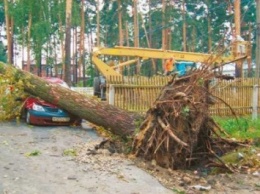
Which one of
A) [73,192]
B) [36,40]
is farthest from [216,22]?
[73,192]

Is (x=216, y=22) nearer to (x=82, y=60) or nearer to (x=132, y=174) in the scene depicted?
(x=82, y=60)

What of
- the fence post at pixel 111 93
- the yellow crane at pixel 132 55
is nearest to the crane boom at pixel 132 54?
the yellow crane at pixel 132 55

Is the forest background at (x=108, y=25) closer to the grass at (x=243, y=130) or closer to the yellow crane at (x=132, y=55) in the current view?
the yellow crane at (x=132, y=55)

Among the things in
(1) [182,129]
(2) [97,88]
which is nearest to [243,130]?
(1) [182,129]

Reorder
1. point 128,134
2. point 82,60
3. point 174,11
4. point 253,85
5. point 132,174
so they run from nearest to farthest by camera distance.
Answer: point 132,174 → point 128,134 → point 253,85 → point 174,11 → point 82,60

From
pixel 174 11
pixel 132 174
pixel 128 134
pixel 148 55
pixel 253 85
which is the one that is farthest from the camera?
pixel 174 11

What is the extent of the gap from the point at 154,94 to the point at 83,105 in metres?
4.07

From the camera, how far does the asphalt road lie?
5246mm

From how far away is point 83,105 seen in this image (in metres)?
9.26

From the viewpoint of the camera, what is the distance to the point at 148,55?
52.4 ft

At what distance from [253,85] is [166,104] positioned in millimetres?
8853

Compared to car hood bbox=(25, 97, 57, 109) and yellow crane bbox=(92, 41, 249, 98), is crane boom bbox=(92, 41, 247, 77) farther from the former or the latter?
car hood bbox=(25, 97, 57, 109)

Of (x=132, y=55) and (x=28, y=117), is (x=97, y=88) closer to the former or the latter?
(x=132, y=55)

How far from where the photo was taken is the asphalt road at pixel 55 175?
5.25m
